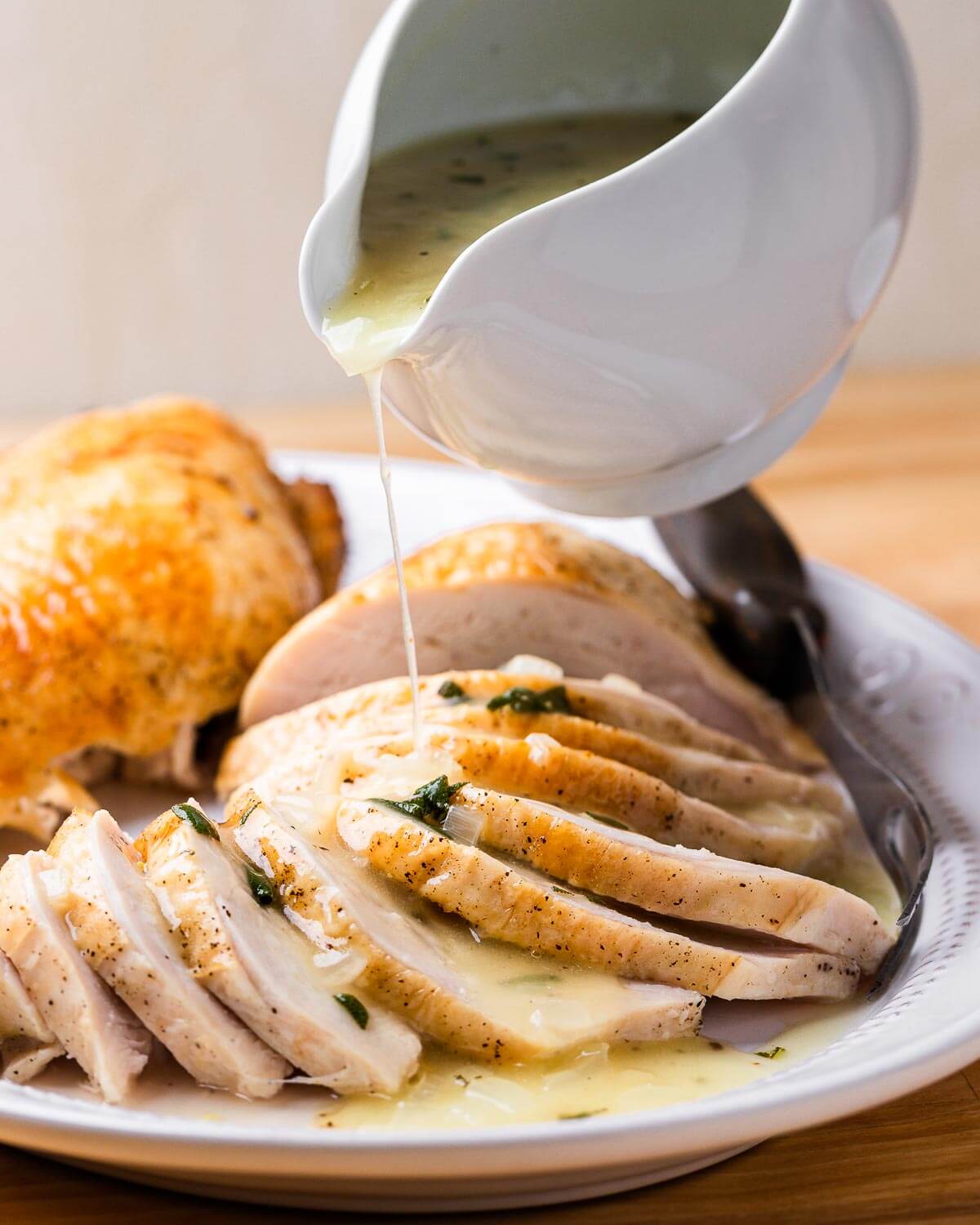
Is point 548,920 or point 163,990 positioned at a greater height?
point 163,990

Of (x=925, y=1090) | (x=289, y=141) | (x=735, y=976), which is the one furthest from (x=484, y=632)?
(x=289, y=141)

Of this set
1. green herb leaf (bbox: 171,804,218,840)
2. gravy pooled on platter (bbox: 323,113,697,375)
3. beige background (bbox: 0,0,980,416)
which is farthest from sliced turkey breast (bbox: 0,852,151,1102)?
beige background (bbox: 0,0,980,416)

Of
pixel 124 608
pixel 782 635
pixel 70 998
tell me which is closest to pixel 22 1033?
pixel 70 998

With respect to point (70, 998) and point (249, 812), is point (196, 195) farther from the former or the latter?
point (70, 998)

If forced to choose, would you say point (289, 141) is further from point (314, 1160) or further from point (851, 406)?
point (314, 1160)

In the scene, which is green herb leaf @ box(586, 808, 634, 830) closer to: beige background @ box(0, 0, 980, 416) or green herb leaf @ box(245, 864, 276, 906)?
green herb leaf @ box(245, 864, 276, 906)

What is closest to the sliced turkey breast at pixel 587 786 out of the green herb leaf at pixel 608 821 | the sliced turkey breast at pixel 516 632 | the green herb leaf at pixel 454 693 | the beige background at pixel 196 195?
the green herb leaf at pixel 608 821

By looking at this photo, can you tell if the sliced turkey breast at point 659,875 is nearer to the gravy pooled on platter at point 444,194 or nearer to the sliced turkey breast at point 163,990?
the sliced turkey breast at point 163,990
